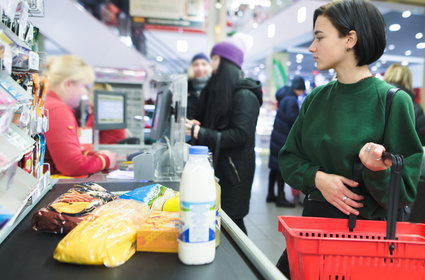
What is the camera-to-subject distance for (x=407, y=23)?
595 centimetres

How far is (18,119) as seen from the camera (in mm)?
1058

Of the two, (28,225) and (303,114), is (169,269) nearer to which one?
(28,225)

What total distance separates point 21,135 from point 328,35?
43.3 inches

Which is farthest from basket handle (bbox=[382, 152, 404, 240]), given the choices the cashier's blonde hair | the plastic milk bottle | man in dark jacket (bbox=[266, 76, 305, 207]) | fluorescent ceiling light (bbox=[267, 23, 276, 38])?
fluorescent ceiling light (bbox=[267, 23, 276, 38])

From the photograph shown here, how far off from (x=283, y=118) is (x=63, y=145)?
9.98 ft

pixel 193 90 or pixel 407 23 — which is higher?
pixel 407 23

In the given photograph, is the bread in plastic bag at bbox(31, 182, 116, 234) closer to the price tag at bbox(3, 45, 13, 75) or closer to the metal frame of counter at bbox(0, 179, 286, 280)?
the metal frame of counter at bbox(0, 179, 286, 280)

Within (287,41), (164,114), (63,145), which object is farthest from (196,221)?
(287,41)

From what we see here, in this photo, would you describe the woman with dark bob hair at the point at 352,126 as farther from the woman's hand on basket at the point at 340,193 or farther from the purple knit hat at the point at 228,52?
the purple knit hat at the point at 228,52

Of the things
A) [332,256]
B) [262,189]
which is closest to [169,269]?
[332,256]

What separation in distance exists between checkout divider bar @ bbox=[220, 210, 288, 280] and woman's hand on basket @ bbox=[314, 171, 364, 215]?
15.7 inches

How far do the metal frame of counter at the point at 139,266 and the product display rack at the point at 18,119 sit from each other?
9 centimetres

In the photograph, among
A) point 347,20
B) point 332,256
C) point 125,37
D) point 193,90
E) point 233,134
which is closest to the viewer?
point 332,256

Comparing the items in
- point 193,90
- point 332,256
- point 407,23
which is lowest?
point 332,256
